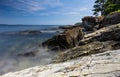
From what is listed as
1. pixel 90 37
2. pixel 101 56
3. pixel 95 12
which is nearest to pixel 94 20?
pixel 95 12

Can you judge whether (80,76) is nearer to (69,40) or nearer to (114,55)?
(114,55)

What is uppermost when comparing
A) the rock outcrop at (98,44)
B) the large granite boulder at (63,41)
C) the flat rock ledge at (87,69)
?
the rock outcrop at (98,44)

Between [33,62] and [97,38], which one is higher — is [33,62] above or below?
below

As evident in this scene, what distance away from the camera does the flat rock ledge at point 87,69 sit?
8.12 meters

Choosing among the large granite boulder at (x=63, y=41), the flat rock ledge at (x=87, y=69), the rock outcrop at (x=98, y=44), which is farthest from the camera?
the large granite boulder at (x=63, y=41)

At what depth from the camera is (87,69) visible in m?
8.66

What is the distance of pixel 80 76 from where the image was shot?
8242 millimetres

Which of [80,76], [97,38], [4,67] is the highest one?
[97,38]

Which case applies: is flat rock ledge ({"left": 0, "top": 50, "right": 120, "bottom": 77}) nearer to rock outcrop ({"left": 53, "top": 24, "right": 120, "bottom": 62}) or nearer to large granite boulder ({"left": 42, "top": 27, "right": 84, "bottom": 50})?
rock outcrop ({"left": 53, "top": 24, "right": 120, "bottom": 62})

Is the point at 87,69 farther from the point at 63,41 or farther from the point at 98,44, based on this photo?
the point at 63,41

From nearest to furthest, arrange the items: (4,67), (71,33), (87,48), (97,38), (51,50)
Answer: (87,48) → (97,38) → (4,67) → (51,50) → (71,33)

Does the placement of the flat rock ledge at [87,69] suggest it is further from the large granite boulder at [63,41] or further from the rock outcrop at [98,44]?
the large granite boulder at [63,41]

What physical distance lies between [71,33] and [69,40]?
1.44m

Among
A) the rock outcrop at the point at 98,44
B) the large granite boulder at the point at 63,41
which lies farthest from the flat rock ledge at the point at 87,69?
the large granite boulder at the point at 63,41
